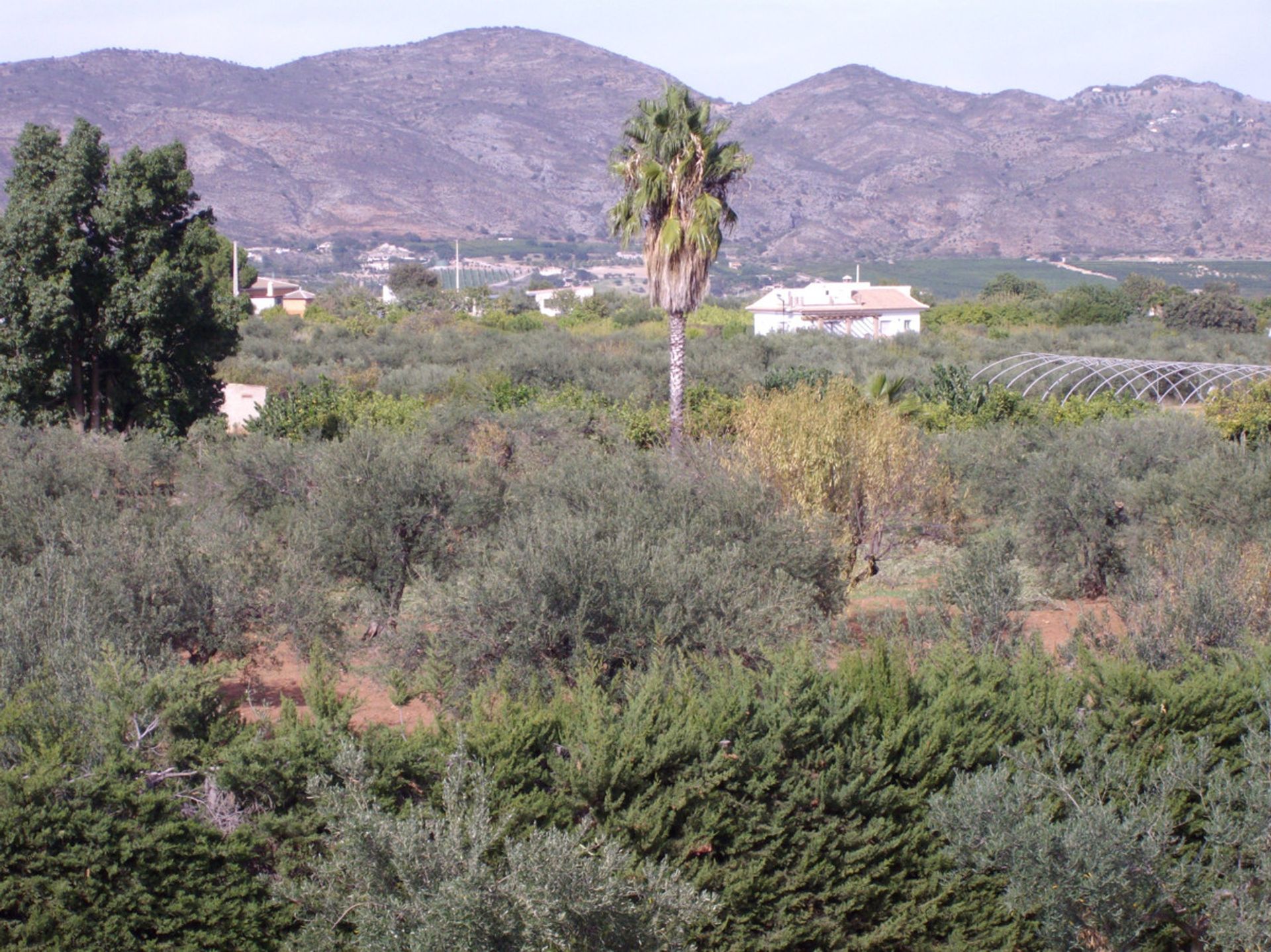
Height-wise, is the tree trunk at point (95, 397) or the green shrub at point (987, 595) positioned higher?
the tree trunk at point (95, 397)

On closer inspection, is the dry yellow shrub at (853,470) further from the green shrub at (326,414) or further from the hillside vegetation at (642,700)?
the green shrub at (326,414)

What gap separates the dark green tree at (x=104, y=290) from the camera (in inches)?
664

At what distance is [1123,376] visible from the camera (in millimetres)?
29172

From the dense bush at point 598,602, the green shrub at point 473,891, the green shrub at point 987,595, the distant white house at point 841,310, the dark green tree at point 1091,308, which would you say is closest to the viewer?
the green shrub at point 473,891

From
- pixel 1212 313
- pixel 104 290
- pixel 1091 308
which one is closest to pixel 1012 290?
pixel 1091 308

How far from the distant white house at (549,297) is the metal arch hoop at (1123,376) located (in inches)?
1266

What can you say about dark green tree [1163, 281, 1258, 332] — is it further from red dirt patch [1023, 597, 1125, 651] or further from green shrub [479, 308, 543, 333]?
red dirt patch [1023, 597, 1125, 651]

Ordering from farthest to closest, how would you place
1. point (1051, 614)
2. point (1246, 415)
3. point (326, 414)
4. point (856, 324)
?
point (856, 324) → point (326, 414) → point (1246, 415) → point (1051, 614)

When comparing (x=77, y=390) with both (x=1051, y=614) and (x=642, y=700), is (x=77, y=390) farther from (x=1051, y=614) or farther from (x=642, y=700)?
(x=642, y=700)

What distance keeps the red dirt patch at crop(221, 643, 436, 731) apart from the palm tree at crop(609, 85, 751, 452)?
314 inches

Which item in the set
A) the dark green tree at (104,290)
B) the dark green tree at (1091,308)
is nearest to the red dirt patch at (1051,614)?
the dark green tree at (104,290)

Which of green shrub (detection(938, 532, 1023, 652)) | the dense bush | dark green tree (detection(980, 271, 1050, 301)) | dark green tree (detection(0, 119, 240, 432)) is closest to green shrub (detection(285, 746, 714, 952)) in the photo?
the dense bush

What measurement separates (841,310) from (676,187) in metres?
38.6

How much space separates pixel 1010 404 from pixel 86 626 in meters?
20.8
